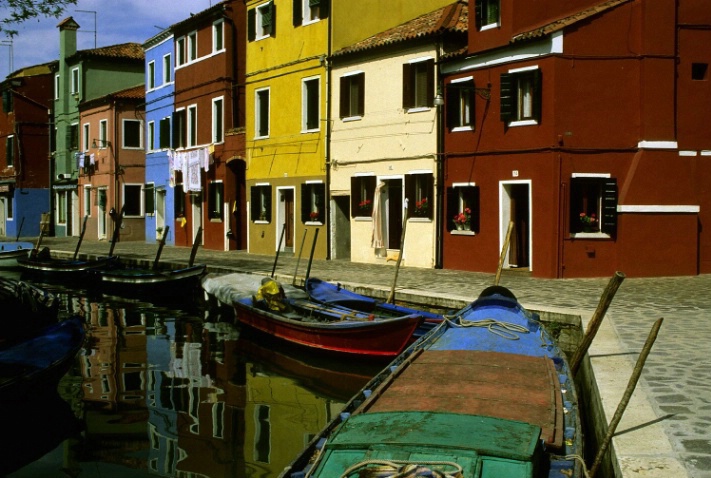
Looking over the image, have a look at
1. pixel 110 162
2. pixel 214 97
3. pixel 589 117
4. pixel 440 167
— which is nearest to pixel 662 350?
pixel 589 117

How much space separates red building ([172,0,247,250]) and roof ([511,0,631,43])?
1435 cm

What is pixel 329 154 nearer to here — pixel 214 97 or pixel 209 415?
pixel 214 97

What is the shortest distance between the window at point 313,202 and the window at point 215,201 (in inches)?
251

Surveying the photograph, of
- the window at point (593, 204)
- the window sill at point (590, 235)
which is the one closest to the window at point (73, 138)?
the window at point (593, 204)

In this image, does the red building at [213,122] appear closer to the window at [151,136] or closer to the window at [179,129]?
the window at [179,129]

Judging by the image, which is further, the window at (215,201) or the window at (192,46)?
the window at (192,46)

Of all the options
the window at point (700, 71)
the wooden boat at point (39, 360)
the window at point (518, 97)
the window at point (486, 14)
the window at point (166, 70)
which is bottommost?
the wooden boat at point (39, 360)

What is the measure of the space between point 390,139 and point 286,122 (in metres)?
5.83

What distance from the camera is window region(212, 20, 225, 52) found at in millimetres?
33094

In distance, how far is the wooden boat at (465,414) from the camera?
493 cm

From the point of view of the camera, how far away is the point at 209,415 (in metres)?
10.7

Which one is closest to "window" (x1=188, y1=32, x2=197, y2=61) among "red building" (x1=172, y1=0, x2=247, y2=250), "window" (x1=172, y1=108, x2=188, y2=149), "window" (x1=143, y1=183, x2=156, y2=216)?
"red building" (x1=172, y1=0, x2=247, y2=250)

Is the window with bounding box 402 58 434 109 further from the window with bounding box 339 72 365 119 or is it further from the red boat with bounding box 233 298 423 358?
the red boat with bounding box 233 298 423 358

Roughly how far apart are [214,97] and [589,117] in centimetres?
1764
